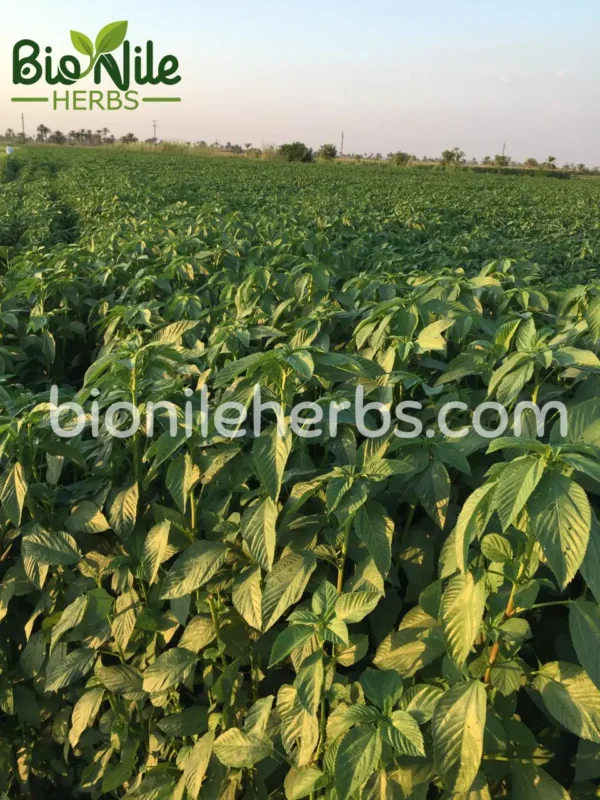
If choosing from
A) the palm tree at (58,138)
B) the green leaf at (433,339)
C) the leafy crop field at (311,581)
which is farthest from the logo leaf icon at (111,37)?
the palm tree at (58,138)

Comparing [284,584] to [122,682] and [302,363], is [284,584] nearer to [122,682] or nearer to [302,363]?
[302,363]

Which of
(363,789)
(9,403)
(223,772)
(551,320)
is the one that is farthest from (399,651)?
(551,320)

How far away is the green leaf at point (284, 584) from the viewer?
127 centimetres

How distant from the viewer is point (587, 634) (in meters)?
0.99

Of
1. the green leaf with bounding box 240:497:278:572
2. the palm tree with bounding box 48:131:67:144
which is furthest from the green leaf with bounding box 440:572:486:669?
the palm tree with bounding box 48:131:67:144

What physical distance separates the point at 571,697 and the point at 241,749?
0.72 meters

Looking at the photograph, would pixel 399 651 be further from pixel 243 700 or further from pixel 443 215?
pixel 443 215

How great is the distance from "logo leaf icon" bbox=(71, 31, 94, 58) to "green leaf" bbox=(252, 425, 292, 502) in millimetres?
16580

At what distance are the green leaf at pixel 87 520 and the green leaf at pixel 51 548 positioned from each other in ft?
0.11

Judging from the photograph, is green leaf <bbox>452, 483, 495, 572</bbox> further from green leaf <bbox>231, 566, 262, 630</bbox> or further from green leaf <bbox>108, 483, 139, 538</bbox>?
green leaf <bbox>108, 483, 139, 538</bbox>

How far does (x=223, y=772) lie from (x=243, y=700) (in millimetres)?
166

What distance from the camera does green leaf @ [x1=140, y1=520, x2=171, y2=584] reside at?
1.45 m

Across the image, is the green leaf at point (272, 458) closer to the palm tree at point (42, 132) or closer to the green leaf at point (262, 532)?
the green leaf at point (262, 532)

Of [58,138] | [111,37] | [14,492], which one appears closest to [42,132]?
[58,138]
